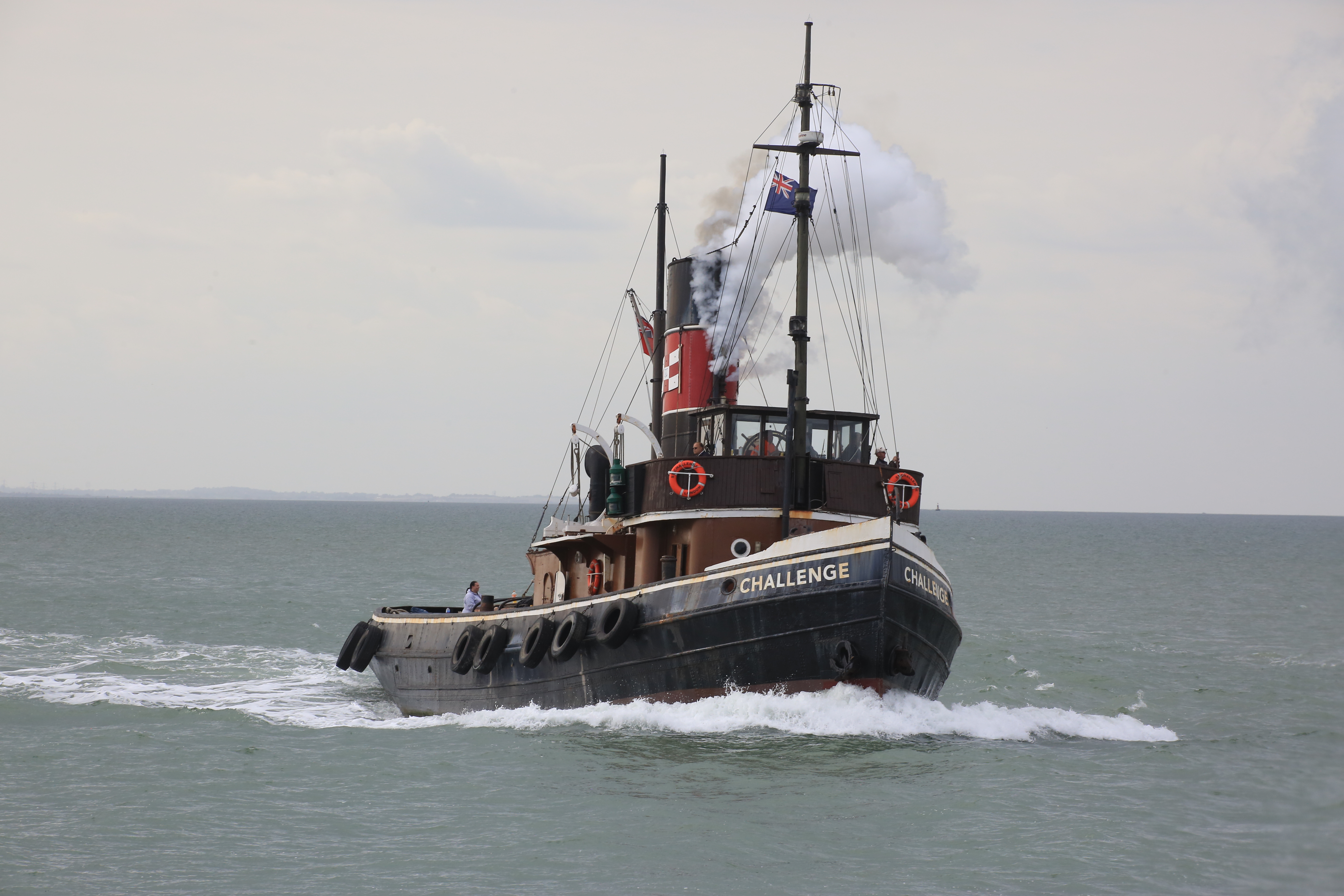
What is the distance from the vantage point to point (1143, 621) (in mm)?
43750

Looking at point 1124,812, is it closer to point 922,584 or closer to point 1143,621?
point 922,584

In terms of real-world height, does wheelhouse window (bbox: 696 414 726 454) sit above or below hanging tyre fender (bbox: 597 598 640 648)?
above

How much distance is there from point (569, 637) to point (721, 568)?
3043mm

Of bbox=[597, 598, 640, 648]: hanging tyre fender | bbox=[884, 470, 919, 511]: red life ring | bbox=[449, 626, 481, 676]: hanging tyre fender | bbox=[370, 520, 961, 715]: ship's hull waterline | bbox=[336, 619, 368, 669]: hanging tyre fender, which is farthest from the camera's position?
bbox=[336, 619, 368, 669]: hanging tyre fender

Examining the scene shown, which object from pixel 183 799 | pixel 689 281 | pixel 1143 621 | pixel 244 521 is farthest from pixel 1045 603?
pixel 244 521

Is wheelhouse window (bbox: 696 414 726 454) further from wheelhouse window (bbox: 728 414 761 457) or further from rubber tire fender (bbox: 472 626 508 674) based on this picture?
rubber tire fender (bbox: 472 626 508 674)

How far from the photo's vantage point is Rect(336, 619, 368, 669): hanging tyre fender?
1006 inches

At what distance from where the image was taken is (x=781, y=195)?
64.4 feet

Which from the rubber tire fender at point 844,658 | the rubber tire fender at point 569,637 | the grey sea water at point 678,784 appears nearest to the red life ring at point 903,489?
the rubber tire fender at point 844,658

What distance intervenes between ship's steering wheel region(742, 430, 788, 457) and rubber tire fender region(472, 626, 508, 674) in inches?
210

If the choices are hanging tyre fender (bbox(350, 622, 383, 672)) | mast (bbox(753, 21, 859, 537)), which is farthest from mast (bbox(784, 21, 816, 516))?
hanging tyre fender (bbox(350, 622, 383, 672))

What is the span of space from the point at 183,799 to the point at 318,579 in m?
46.1

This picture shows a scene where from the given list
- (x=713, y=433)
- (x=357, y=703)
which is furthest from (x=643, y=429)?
(x=357, y=703)

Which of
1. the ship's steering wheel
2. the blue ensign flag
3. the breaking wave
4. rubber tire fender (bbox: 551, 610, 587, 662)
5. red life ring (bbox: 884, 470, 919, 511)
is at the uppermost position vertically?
the blue ensign flag
